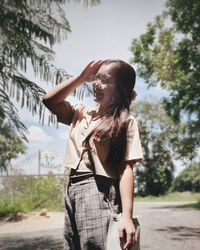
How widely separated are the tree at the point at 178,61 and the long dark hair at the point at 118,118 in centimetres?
1261

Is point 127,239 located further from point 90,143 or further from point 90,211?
point 90,143

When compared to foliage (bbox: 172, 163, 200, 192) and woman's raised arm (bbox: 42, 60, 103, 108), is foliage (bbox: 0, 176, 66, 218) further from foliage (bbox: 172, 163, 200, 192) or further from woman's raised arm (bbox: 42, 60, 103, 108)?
foliage (bbox: 172, 163, 200, 192)

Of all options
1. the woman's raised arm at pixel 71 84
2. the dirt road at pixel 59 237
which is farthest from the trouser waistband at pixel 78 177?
the dirt road at pixel 59 237

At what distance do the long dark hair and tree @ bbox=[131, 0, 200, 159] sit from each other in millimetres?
12606

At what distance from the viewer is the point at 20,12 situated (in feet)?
17.3

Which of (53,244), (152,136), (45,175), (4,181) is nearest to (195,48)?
(45,175)

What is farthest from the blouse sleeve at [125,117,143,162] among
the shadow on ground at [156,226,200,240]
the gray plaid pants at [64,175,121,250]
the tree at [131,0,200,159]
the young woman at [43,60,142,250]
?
the tree at [131,0,200,159]

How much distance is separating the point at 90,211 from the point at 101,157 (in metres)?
0.23

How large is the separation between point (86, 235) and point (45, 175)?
15.2 m

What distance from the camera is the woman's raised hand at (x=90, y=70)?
77.5 inches

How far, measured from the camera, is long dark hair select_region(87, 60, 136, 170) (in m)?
1.80

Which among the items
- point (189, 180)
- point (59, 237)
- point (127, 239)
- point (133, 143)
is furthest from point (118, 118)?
point (189, 180)

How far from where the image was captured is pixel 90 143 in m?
1.84

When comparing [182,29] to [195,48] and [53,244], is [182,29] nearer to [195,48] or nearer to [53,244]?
[195,48]
